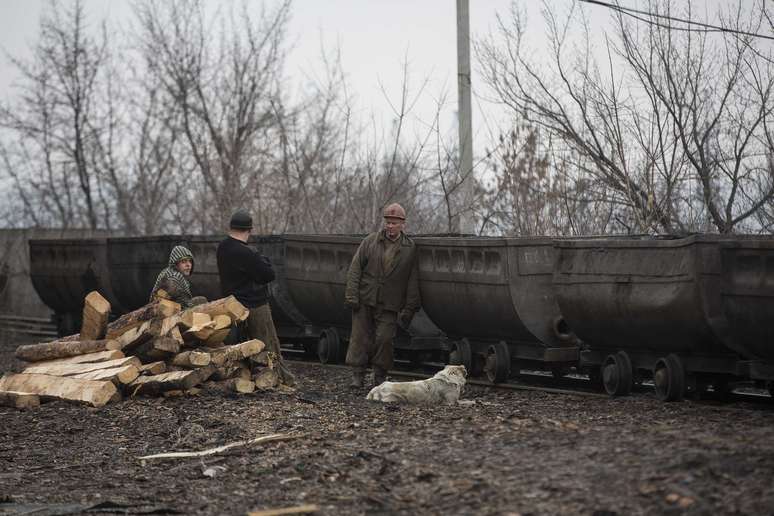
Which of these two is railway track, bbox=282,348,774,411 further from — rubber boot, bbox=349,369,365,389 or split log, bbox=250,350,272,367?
split log, bbox=250,350,272,367

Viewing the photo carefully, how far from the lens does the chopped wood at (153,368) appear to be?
12875mm

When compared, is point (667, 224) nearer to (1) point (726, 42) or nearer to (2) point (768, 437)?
(1) point (726, 42)

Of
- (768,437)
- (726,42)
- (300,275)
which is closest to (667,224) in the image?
(726,42)

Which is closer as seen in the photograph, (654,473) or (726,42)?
(654,473)

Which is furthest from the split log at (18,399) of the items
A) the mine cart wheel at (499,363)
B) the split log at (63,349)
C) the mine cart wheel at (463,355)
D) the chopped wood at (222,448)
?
the mine cart wheel at (499,363)

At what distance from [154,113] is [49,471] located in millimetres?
28736

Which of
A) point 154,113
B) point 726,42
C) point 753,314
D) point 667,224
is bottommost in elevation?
point 753,314

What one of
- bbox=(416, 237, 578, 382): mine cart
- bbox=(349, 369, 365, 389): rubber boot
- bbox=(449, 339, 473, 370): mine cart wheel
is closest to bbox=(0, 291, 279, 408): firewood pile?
bbox=(349, 369, 365, 389): rubber boot

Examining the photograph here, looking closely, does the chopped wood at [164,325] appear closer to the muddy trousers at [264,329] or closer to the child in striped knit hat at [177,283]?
the child in striped knit hat at [177,283]

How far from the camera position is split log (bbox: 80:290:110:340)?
45.0 ft

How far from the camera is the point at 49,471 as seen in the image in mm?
9500

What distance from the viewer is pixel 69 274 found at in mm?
23281

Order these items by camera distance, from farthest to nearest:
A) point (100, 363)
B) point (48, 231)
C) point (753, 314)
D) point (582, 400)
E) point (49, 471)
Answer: point (48, 231) → point (100, 363) → point (582, 400) → point (753, 314) → point (49, 471)

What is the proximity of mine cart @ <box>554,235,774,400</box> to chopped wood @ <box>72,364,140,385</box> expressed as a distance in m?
4.60
